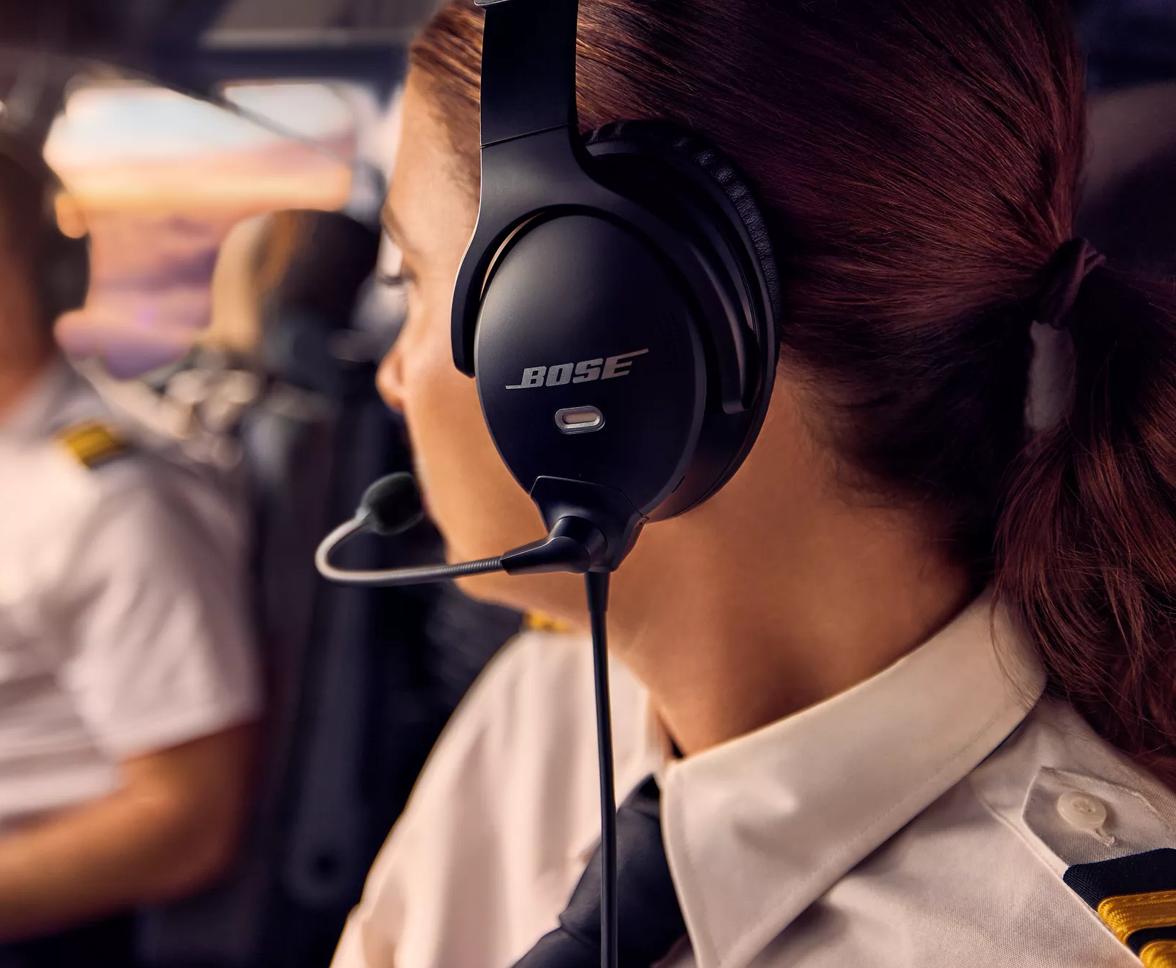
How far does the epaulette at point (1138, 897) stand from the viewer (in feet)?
1.56

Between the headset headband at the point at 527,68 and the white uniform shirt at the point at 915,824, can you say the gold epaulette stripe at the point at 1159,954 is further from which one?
the headset headband at the point at 527,68

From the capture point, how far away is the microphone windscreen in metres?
0.74

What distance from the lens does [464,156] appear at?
1.99 ft

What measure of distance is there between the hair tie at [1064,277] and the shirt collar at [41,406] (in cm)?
109

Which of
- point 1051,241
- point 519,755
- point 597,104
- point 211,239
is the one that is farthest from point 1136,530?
point 211,239

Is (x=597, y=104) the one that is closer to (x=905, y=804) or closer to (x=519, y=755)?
(x=905, y=804)

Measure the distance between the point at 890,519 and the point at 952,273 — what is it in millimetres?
145

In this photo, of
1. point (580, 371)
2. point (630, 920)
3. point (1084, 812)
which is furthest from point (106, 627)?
point (1084, 812)

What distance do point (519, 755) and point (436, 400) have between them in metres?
0.35

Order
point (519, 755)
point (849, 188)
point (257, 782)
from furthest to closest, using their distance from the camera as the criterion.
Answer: point (257, 782)
point (519, 755)
point (849, 188)

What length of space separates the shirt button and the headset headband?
1.36 feet

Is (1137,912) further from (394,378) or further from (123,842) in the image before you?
(123,842)

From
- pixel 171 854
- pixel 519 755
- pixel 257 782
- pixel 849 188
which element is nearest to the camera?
pixel 849 188

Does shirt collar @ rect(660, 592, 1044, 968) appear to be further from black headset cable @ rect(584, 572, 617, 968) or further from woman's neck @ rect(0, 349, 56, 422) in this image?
woman's neck @ rect(0, 349, 56, 422)
